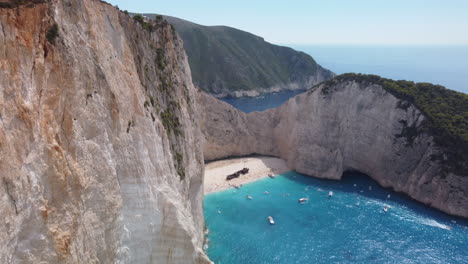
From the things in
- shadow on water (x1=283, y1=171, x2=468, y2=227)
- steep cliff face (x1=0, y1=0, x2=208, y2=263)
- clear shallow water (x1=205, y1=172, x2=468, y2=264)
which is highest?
steep cliff face (x1=0, y1=0, x2=208, y2=263)

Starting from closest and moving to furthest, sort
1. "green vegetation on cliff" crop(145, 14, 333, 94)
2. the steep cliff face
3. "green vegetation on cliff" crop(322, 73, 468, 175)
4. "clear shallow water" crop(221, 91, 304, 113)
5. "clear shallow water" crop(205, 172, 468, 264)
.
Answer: the steep cliff face < "clear shallow water" crop(205, 172, 468, 264) < "green vegetation on cliff" crop(322, 73, 468, 175) < "clear shallow water" crop(221, 91, 304, 113) < "green vegetation on cliff" crop(145, 14, 333, 94)

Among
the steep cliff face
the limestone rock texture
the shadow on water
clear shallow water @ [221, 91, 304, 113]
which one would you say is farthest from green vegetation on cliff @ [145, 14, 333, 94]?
the steep cliff face

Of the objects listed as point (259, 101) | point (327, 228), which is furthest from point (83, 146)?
point (259, 101)

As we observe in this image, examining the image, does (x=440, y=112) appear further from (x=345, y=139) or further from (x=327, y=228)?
(x=327, y=228)

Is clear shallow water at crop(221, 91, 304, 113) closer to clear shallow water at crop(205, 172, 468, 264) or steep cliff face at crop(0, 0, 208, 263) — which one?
clear shallow water at crop(205, 172, 468, 264)

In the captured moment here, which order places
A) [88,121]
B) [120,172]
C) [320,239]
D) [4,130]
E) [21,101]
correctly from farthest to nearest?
[320,239] < [120,172] < [88,121] < [21,101] < [4,130]

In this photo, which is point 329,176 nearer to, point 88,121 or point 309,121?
point 309,121

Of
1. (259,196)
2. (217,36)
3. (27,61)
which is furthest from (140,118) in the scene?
(217,36)
